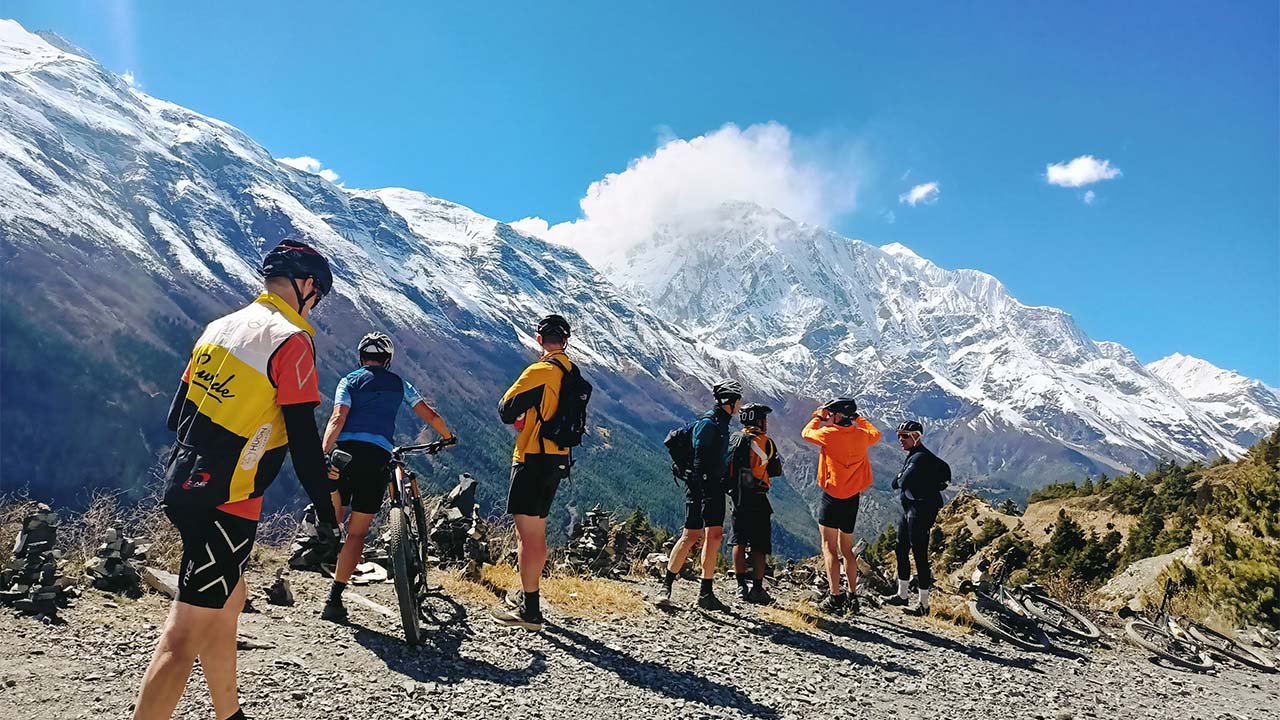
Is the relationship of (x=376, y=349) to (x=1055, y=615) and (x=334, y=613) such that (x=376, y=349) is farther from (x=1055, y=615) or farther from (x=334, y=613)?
(x=1055, y=615)

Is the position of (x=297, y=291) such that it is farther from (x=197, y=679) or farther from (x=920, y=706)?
(x=920, y=706)

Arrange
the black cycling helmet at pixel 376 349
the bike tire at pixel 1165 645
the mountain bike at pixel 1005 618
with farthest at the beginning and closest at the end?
the mountain bike at pixel 1005 618 < the bike tire at pixel 1165 645 < the black cycling helmet at pixel 376 349

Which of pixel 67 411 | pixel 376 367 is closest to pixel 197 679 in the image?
pixel 376 367

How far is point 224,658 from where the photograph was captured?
10.2 ft

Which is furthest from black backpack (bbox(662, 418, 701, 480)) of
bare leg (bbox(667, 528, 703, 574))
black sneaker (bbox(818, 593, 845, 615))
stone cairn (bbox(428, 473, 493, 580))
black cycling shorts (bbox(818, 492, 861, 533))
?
stone cairn (bbox(428, 473, 493, 580))

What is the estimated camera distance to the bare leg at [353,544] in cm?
567

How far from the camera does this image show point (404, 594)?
5.16 metres

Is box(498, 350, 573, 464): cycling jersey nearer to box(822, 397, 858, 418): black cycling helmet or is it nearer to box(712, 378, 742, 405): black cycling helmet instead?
box(712, 378, 742, 405): black cycling helmet

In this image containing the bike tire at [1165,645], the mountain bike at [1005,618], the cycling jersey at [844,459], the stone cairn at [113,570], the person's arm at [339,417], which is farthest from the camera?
the cycling jersey at [844,459]

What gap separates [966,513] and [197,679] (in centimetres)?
4028

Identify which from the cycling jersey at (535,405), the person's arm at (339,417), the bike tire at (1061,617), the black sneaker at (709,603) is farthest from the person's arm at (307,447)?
the bike tire at (1061,617)

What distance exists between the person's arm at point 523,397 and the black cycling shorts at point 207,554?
288 centimetres

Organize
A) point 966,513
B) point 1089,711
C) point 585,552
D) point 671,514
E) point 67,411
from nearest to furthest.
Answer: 1. point 1089,711
2. point 585,552
3. point 966,513
4. point 67,411
5. point 671,514

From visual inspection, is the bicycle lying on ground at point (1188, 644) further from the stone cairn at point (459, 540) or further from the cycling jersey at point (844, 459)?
the stone cairn at point (459, 540)
